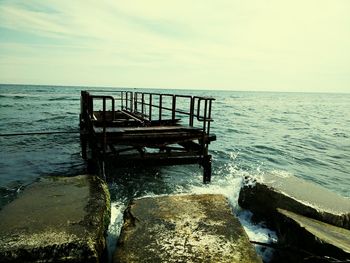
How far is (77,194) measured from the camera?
181 inches

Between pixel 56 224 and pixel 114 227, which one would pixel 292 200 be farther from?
pixel 56 224

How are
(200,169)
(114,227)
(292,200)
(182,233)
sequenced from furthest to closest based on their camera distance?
(200,169)
(114,227)
(292,200)
(182,233)

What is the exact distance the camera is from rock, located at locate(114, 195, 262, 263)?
3.09m

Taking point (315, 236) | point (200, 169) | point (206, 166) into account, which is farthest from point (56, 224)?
point (200, 169)

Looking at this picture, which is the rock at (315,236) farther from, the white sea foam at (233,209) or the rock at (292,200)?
the white sea foam at (233,209)

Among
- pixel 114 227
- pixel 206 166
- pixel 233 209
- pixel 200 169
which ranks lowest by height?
pixel 200 169

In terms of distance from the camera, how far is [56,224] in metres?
3.56

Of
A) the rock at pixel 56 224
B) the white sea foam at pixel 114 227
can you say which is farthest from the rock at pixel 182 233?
the white sea foam at pixel 114 227

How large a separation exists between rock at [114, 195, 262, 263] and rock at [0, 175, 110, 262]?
369 millimetres

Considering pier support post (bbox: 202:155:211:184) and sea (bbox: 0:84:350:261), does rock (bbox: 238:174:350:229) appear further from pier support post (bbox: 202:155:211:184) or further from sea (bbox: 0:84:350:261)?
pier support post (bbox: 202:155:211:184)

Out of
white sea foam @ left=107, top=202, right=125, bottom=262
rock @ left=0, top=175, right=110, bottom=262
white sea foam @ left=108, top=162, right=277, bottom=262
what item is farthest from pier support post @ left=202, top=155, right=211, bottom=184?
rock @ left=0, top=175, right=110, bottom=262

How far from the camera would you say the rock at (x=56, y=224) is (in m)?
3.04

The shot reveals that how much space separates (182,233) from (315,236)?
1.78 metres

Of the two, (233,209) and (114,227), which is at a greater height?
(114,227)
